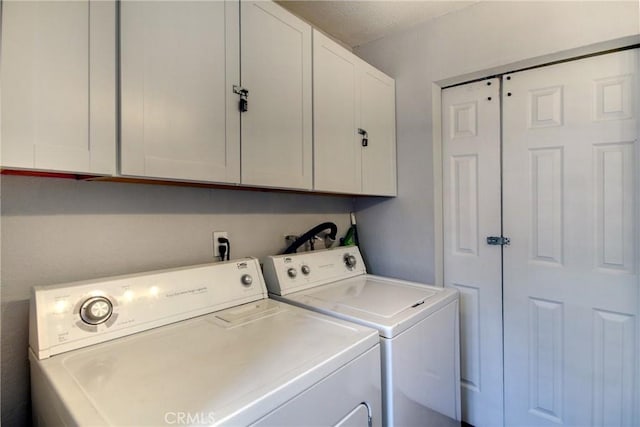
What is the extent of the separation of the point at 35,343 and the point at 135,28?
957 millimetres

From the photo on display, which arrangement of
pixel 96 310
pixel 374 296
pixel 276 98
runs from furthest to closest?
pixel 374 296
pixel 276 98
pixel 96 310

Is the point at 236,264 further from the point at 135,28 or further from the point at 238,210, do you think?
the point at 135,28

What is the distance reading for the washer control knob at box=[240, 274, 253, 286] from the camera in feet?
4.64

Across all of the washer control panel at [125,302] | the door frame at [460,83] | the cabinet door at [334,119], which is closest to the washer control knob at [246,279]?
the washer control panel at [125,302]

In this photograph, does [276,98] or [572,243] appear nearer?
[276,98]

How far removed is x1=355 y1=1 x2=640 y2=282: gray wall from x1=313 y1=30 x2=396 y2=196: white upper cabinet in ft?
0.38

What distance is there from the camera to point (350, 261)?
1.95m

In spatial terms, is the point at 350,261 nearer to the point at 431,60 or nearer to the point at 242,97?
the point at 242,97

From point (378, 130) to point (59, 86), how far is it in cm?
154

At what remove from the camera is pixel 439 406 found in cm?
147

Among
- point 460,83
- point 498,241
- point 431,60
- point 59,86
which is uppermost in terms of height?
point 431,60

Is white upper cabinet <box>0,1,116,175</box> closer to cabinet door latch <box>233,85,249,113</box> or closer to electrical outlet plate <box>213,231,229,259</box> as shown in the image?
cabinet door latch <box>233,85,249,113</box>

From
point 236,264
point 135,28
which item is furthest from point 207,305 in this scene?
point 135,28

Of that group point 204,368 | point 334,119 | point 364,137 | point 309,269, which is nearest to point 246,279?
point 309,269
